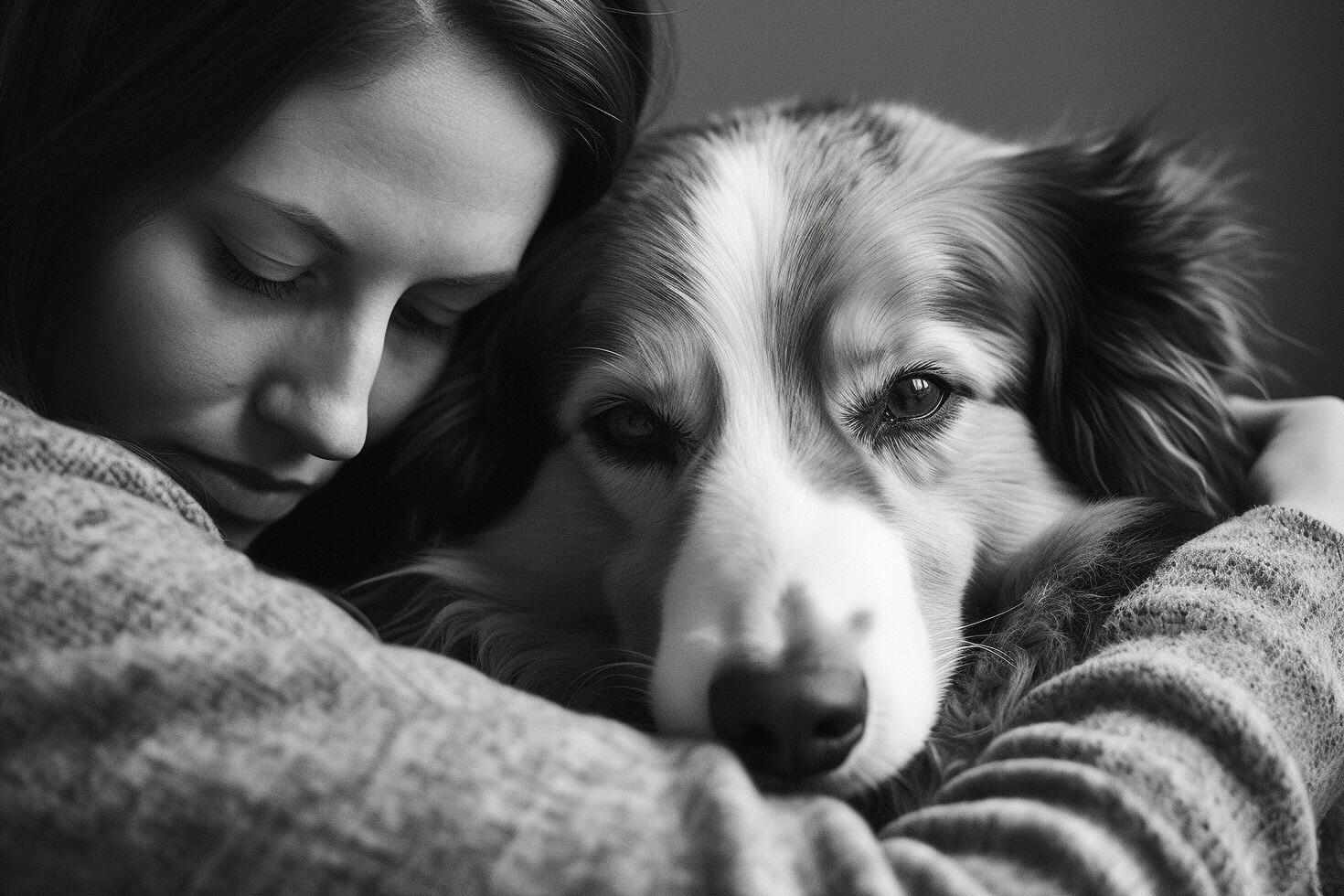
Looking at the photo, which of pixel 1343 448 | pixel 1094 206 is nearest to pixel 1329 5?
pixel 1094 206

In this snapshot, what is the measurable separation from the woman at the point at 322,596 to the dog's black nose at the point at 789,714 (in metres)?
0.11

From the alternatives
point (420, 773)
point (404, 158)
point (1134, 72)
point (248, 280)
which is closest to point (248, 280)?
point (248, 280)

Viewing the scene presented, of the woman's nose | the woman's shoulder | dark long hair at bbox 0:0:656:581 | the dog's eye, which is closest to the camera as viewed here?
the woman's shoulder

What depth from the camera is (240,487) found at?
4.73 ft

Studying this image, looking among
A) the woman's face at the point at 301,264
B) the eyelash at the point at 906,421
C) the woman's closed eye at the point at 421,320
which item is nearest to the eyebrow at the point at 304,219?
the woman's face at the point at 301,264

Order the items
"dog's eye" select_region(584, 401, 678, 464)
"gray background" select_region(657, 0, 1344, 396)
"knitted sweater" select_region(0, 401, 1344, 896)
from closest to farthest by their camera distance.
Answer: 1. "knitted sweater" select_region(0, 401, 1344, 896)
2. "dog's eye" select_region(584, 401, 678, 464)
3. "gray background" select_region(657, 0, 1344, 396)

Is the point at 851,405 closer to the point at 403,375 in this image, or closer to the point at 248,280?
the point at 403,375

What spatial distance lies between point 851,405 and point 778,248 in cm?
20

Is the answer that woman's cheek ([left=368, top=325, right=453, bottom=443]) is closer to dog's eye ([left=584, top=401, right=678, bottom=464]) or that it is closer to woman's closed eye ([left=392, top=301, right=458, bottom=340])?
woman's closed eye ([left=392, top=301, right=458, bottom=340])

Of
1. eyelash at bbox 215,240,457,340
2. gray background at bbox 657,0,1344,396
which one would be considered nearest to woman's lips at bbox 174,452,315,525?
eyelash at bbox 215,240,457,340

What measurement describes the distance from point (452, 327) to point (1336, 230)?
1.66 meters

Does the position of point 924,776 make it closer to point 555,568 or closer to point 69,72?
point 555,568

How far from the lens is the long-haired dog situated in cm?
129

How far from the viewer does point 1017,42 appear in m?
2.26
